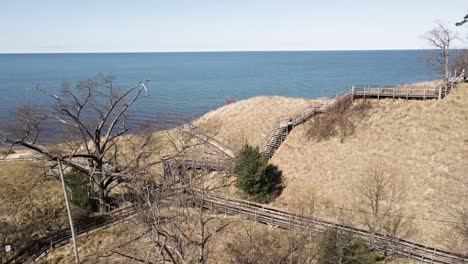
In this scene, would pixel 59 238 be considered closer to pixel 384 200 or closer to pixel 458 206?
pixel 384 200

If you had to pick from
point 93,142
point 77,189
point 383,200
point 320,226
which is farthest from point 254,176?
point 93,142

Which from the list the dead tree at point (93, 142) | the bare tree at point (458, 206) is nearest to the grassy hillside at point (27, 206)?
the dead tree at point (93, 142)

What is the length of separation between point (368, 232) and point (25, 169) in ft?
106

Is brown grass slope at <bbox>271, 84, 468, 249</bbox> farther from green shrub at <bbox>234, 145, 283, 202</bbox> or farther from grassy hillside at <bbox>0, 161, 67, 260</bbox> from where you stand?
grassy hillside at <bbox>0, 161, 67, 260</bbox>

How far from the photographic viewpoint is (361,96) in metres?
34.7

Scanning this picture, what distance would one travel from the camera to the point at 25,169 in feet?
113

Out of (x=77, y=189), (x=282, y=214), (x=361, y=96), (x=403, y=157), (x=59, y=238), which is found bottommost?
(x=59, y=238)

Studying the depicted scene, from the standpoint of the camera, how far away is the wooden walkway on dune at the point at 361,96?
32438 millimetres

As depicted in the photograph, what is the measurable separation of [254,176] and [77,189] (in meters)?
14.6

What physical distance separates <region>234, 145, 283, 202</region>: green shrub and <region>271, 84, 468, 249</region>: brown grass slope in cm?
155

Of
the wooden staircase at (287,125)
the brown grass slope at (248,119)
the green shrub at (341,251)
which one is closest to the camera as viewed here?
the green shrub at (341,251)

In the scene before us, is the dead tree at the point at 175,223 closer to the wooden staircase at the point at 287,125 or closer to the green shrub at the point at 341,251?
the green shrub at the point at 341,251

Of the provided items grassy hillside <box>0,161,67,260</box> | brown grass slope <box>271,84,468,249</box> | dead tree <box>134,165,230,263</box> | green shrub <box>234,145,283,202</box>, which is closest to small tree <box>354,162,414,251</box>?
brown grass slope <box>271,84,468,249</box>

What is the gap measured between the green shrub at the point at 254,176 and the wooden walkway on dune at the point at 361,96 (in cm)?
465
